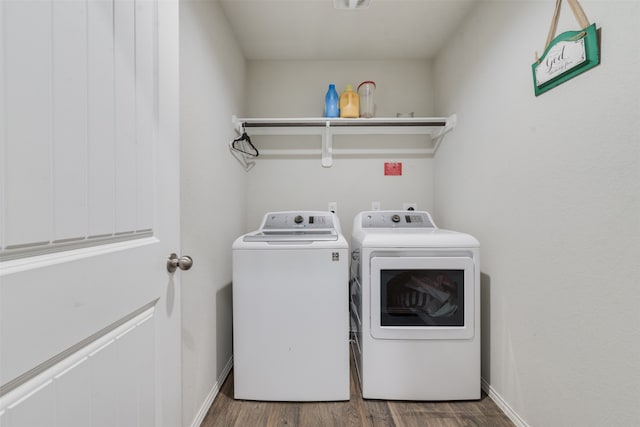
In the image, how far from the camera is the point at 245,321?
1.49 meters

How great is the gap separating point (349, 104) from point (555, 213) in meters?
1.50

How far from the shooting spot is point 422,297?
1.52m

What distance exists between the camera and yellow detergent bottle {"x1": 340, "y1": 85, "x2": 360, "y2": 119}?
2.10m

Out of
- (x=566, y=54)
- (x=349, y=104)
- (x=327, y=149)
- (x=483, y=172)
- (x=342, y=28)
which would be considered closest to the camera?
(x=566, y=54)

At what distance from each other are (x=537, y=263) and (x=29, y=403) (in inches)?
66.2

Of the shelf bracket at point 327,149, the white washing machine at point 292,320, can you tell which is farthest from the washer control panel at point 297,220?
the shelf bracket at point 327,149

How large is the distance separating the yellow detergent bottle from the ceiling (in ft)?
1.24

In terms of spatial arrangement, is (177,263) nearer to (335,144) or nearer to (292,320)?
(292,320)

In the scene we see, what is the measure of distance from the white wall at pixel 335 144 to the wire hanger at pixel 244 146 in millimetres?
87

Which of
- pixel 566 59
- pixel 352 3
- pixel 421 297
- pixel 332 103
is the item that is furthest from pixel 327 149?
pixel 566 59

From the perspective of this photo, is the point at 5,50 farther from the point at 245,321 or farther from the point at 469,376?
the point at 469,376

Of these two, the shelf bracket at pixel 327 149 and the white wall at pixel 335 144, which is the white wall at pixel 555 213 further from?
the shelf bracket at pixel 327 149

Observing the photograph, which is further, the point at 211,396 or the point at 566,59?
the point at 211,396

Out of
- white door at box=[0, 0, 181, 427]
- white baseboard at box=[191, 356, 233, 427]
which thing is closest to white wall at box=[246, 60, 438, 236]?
white baseboard at box=[191, 356, 233, 427]
